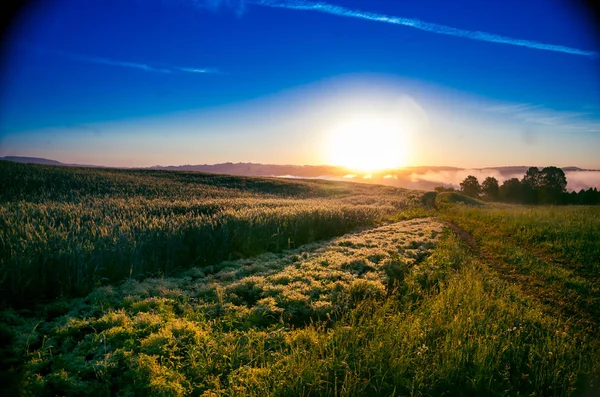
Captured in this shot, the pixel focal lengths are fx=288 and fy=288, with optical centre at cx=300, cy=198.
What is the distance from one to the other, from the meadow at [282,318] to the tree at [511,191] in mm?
87436

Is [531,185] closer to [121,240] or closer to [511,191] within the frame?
[511,191]

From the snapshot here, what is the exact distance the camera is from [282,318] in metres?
7.17

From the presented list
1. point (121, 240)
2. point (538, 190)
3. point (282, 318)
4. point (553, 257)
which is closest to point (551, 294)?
point (553, 257)

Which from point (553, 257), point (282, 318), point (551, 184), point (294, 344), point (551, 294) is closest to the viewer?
point (294, 344)

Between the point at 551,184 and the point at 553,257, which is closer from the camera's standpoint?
the point at 553,257

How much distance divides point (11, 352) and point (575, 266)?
58.6 feet

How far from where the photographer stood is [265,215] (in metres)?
17.4

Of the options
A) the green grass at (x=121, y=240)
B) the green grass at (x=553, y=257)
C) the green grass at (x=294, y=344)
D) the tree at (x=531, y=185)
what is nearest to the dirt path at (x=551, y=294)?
the green grass at (x=553, y=257)

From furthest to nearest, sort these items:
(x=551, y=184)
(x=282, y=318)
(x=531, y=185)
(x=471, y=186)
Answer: (x=471, y=186), (x=531, y=185), (x=551, y=184), (x=282, y=318)

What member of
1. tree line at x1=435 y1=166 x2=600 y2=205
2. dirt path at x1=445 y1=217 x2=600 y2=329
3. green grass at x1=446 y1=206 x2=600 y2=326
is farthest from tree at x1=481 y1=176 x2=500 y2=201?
dirt path at x1=445 y1=217 x2=600 y2=329

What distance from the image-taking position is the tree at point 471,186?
99606 mm

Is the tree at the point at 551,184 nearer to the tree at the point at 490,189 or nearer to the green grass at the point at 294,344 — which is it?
the tree at the point at 490,189

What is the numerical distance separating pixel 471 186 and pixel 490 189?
7.13 meters

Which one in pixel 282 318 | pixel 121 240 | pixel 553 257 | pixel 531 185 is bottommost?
pixel 282 318
